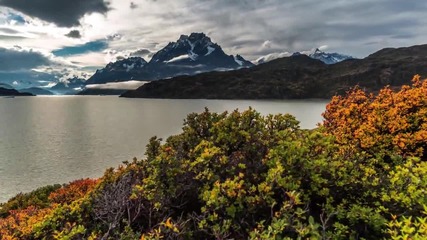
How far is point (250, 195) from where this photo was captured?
6598mm

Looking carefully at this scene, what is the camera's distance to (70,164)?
152ft

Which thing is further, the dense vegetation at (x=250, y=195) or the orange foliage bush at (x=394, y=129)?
the orange foliage bush at (x=394, y=129)

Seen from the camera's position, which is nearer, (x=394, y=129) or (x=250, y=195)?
(x=250, y=195)

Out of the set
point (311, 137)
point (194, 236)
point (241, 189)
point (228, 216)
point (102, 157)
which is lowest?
point (102, 157)

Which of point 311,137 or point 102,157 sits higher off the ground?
point 311,137

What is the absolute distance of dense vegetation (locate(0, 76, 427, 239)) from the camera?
19.9ft

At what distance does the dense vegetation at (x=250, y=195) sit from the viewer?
605 centimetres

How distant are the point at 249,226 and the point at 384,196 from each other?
2.73 m

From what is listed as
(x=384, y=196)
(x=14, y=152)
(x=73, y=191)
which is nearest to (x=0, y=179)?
(x=14, y=152)

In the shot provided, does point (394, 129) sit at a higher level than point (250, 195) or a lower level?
higher

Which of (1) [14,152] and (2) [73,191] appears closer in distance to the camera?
(2) [73,191]

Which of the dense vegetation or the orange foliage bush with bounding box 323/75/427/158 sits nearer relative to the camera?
the dense vegetation

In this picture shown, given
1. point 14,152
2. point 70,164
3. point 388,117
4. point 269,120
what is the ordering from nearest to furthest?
point 269,120, point 388,117, point 70,164, point 14,152

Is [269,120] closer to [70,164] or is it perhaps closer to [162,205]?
Result: [162,205]
